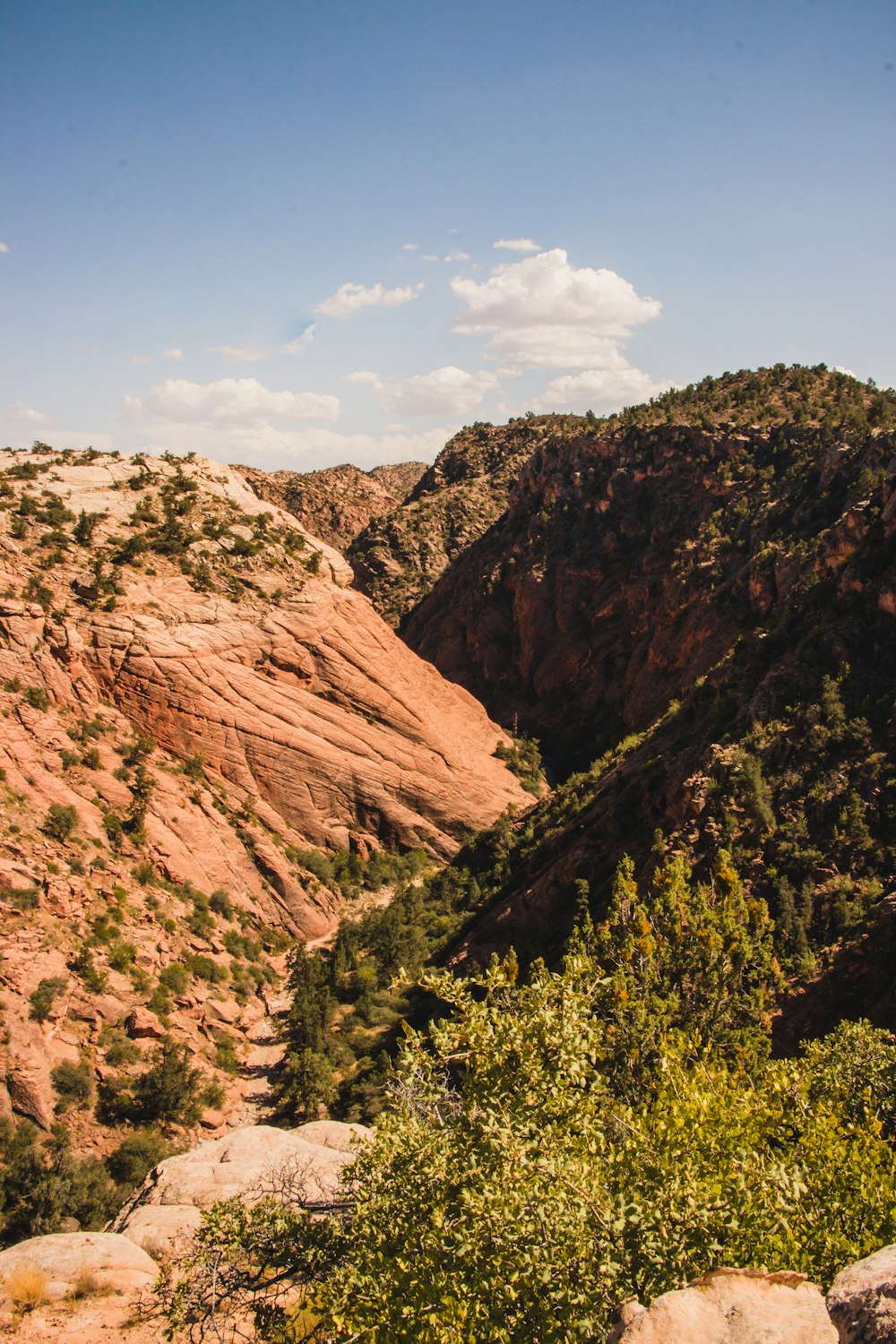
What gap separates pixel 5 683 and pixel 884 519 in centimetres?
3319

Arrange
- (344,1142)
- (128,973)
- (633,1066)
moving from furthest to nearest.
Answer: (128,973) < (344,1142) < (633,1066)

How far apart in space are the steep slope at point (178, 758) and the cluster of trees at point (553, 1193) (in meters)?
14.3

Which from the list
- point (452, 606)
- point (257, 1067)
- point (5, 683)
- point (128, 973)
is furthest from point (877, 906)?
point (452, 606)

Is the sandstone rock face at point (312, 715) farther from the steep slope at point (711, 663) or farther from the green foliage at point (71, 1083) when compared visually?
the green foliage at point (71, 1083)

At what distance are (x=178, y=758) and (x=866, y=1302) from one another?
33.0m

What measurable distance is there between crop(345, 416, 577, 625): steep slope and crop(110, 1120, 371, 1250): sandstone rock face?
216 ft

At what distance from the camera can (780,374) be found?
68125mm

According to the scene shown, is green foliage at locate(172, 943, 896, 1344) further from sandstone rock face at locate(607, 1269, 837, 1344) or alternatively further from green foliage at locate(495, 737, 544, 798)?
green foliage at locate(495, 737, 544, 798)

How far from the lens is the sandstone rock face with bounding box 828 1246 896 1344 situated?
4.45m

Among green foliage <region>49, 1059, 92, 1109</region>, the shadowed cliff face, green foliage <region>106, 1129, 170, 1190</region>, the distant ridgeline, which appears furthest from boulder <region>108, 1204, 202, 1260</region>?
the shadowed cliff face

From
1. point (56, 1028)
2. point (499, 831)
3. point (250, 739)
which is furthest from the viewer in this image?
point (499, 831)

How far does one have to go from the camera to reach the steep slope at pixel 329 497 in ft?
344

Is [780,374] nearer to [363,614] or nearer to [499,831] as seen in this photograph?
[363,614]

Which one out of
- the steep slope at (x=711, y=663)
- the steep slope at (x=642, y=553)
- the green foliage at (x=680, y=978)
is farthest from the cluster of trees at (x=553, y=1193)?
the steep slope at (x=642, y=553)
